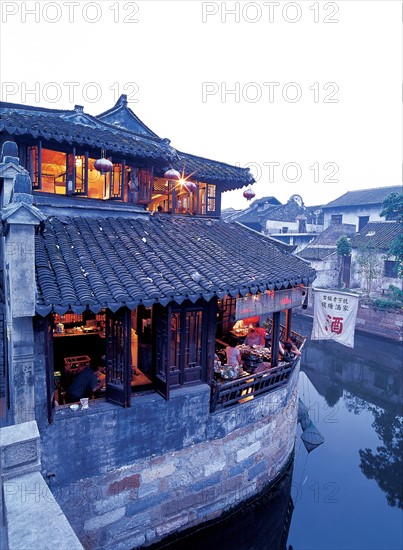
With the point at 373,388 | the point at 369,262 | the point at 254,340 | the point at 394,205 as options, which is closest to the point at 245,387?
the point at 254,340

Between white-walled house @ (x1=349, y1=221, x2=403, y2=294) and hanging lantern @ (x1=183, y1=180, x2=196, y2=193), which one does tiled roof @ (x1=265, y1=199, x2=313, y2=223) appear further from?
hanging lantern @ (x1=183, y1=180, x2=196, y2=193)

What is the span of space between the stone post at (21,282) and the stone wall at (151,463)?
841mm

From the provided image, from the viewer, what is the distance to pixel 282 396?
10273mm

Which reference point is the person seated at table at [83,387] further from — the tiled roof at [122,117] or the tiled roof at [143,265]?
the tiled roof at [122,117]

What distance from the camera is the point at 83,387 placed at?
27.2 feet

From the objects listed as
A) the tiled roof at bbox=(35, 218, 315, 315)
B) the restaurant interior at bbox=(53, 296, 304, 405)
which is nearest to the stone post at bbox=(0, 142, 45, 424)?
the tiled roof at bbox=(35, 218, 315, 315)

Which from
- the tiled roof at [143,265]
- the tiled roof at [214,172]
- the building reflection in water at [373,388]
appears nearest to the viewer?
the tiled roof at [143,265]

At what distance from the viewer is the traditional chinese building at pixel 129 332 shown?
6504 mm

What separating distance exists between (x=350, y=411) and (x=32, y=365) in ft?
49.4

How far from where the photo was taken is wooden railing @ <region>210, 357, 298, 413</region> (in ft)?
28.2

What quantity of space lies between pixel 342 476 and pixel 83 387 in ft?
31.1

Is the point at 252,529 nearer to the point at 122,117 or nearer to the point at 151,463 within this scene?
the point at 151,463

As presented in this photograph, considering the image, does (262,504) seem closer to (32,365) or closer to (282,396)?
(282,396)

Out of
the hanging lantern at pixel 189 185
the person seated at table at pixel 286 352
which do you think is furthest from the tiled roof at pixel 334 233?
the hanging lantern at pixel 189 185
